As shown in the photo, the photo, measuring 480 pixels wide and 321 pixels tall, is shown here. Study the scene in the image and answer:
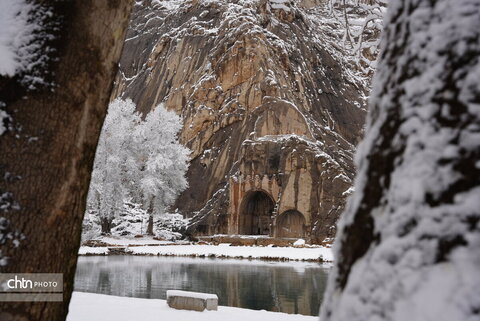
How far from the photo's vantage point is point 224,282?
42.8 feet

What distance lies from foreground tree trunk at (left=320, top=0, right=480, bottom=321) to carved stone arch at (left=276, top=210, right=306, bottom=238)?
29.8 metres

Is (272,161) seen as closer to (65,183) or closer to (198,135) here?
(198,135)

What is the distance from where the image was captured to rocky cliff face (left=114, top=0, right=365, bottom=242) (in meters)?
30.6

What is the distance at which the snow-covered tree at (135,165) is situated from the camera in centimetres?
2905

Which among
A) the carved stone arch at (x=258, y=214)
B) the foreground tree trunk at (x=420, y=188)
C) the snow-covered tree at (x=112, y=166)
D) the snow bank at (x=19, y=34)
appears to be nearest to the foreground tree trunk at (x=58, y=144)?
the snow bank at (x=19, y=34)

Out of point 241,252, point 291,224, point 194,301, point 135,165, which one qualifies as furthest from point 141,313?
point 135,165

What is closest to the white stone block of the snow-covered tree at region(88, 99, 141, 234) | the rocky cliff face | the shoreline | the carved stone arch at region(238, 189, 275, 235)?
the shoreline

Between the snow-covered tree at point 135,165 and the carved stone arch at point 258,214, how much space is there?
5.75 meters

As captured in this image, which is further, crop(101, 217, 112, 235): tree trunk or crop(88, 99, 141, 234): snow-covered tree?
crop(101, 217, 112, 235): tree trunk

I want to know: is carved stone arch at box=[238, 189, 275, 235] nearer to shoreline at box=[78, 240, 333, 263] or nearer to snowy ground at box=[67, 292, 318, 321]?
shoreline at box=[78, 240, 333, 263]

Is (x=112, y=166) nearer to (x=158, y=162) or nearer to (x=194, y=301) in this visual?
(x=158, y=162)

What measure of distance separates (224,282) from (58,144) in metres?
11.6

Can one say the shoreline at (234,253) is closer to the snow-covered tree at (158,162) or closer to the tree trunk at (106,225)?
the tree trunk at (106,225)

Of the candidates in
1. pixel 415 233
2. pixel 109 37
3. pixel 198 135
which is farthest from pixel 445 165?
pixel 198 135
